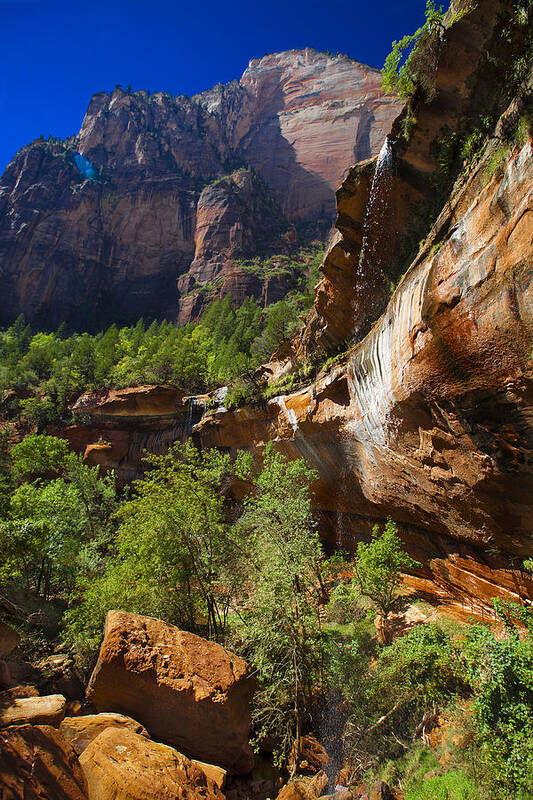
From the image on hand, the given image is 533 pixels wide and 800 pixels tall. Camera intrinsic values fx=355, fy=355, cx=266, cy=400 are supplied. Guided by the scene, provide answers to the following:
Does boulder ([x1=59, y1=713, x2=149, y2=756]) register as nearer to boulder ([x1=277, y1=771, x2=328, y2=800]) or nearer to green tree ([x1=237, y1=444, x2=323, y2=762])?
green tree ([x1=237, y1=444, x2=323, y2=762])

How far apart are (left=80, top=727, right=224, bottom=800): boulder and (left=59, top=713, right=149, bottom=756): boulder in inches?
27.0

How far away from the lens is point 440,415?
9.61m

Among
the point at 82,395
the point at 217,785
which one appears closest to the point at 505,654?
the point at 217,785

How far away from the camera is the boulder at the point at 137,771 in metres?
5.93

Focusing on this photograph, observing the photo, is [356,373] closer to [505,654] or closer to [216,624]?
[505,654]

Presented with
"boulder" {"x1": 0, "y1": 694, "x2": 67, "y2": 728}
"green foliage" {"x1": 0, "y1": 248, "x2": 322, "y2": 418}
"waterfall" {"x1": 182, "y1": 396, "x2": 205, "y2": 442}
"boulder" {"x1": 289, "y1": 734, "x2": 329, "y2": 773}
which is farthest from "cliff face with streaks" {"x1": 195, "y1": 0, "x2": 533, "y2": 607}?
"waterfall" {"x1": 182, "y1": 396, "x2": 205, "y2": 442}

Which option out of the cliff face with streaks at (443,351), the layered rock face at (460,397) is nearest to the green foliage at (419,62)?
the cliff face with streaks at (443,351)

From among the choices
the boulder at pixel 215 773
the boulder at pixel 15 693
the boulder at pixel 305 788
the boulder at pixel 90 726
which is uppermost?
the boulder at pixel 15 693

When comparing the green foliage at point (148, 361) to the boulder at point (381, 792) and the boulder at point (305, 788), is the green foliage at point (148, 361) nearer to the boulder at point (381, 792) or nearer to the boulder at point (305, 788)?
the boulder at point (305, 788)

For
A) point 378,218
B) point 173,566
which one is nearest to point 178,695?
point 173,566

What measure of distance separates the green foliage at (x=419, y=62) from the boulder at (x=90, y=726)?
59.4 feet

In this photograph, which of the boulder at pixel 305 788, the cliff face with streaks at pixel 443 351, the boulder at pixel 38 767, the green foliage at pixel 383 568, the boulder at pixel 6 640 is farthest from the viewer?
the green foliage at pixel 383 568

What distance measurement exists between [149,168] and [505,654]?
110 metres

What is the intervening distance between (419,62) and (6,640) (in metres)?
20.4
